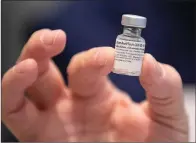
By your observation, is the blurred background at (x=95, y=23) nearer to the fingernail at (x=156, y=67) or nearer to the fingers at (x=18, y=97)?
the fingers at (x=18, y=97)

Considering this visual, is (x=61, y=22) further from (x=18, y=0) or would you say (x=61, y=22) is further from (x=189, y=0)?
(x=189, y=0)

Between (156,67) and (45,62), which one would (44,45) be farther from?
(156,67)

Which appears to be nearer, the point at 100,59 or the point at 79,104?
the point at 100,59

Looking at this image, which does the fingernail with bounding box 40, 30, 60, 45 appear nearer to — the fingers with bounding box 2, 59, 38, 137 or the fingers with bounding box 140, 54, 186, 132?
the fingers with bounding box 2, 59, 38, 137

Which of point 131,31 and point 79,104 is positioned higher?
point 131,31

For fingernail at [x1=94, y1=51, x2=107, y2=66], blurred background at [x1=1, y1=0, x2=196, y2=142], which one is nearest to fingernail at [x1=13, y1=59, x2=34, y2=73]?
fingernail at [x1=94, y1=51, x2=107, y2=66]

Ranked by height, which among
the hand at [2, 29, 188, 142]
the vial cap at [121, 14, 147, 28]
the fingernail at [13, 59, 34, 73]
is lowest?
the hand at [2, 29, 188, 142]

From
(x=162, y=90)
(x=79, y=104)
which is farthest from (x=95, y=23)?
(x=162, y=90)
